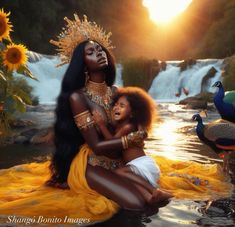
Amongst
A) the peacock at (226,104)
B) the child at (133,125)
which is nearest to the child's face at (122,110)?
the child at (133,125)

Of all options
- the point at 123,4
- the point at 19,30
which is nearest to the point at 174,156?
the point at 19,30

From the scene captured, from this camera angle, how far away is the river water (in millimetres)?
3666

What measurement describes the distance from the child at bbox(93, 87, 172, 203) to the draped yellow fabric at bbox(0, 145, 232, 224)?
1.12ft

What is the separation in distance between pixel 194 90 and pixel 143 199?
67.9ft

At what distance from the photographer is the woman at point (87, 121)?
13.2 ft

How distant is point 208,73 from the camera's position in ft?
78.7

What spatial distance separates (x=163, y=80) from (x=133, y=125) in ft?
70.3

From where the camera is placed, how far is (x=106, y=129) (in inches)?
165

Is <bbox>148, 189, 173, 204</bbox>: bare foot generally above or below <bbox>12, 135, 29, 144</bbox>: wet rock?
below

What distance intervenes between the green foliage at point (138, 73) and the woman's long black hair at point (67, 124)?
69.1ft

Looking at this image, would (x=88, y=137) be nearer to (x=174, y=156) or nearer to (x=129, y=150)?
(x=129, y=150)

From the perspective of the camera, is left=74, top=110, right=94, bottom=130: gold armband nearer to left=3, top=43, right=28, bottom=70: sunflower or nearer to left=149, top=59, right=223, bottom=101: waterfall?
left=3, top=43, right=28, bottom=70: sunflower

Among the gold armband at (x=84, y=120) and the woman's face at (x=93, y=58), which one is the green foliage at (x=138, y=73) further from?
the gold armband at (x=84, y=120)

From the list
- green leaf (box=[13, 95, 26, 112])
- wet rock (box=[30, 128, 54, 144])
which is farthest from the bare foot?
wet rock (box=[30, 128, 54, 144])
